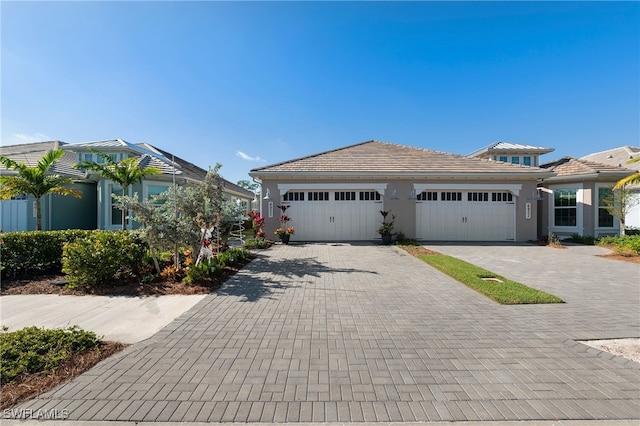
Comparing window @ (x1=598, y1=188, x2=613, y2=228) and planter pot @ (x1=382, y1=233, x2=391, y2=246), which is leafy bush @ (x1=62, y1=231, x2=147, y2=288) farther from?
window @ (x1=598, y1=188, x2=613, y2=228)

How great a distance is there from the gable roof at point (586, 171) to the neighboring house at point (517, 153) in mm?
1834

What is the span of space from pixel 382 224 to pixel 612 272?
26.3 ft

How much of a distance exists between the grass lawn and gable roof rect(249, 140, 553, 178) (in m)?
5.97

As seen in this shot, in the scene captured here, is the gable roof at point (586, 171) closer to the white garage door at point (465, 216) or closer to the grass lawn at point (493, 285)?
the white garage door at point (465, 216)

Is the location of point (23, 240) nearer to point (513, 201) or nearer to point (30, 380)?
point (30, 380)

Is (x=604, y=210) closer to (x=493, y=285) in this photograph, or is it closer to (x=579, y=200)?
(x=579, y=200)

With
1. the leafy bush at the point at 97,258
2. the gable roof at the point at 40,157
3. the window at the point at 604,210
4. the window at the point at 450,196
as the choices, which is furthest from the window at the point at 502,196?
the gable roof at the point at 40,157

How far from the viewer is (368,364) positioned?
10.1 feet

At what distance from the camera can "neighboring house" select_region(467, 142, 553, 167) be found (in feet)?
56.5

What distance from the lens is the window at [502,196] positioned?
1359cm

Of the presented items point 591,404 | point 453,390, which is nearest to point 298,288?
point 453,390

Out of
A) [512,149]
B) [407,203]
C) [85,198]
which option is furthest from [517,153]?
[85,198]

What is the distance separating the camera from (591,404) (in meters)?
2.45

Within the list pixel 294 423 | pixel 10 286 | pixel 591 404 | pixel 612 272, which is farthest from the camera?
pixel 612 272
